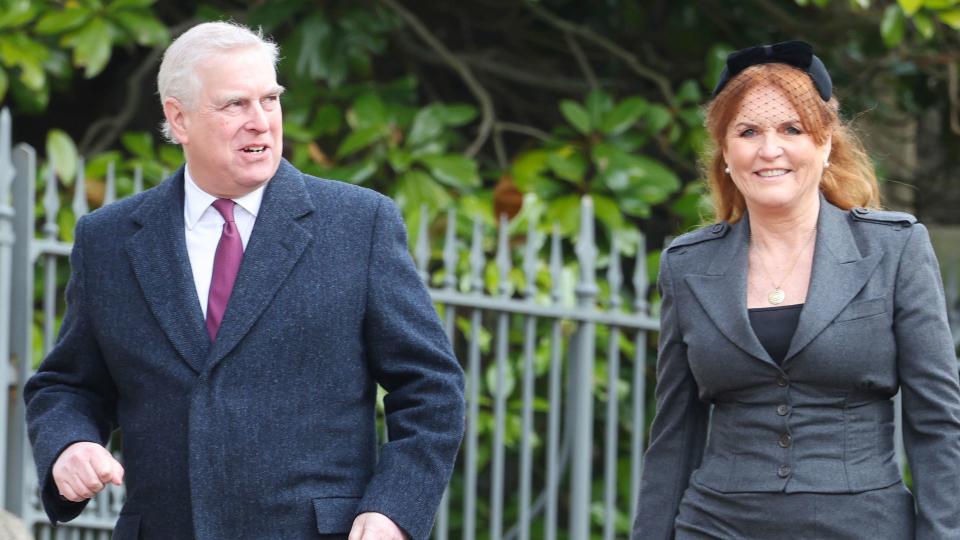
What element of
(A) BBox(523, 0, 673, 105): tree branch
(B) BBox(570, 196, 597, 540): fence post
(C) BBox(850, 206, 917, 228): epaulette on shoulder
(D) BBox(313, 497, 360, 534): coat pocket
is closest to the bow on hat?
(C) BBox(850, 206, 917, 228): epaulette on shoulder

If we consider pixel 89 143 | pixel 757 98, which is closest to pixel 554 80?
pixel 89 143

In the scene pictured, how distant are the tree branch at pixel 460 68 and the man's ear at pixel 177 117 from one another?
3160 millimetres

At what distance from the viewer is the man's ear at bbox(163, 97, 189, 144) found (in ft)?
9.48

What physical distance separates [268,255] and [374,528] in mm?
483

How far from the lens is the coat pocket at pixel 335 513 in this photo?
2768mm

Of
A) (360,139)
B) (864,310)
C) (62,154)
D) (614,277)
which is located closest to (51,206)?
(62,154)

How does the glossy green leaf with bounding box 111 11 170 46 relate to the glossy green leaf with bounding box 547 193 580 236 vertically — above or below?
above

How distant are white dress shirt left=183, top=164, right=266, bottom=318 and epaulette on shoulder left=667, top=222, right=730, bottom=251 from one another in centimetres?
79

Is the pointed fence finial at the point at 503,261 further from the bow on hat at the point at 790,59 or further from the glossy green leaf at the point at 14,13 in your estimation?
the bow on hat at the point at 790,59

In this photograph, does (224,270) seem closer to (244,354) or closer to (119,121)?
(244,354)

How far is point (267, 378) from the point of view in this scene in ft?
9.14

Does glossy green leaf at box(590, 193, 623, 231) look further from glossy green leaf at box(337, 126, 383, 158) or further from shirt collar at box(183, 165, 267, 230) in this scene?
shirt collar at box(183, 165, 267, 230)

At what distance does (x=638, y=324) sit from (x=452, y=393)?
2181mm

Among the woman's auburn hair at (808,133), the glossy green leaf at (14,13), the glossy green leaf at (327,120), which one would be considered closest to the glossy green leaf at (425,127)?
the glossy green leaf at (327,120)
